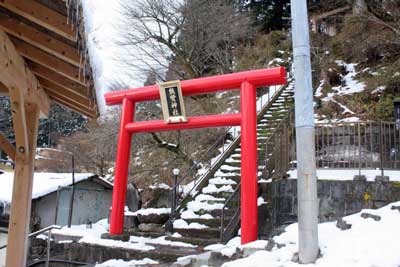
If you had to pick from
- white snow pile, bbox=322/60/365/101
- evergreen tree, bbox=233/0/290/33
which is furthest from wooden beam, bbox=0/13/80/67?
evergreen tree, bbox=233/0/290/33

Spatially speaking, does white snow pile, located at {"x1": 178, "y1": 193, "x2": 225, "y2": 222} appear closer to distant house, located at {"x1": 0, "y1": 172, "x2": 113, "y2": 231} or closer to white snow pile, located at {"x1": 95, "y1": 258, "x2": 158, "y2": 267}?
white snow pile, located at {"x1": 95, "y1": 258, "x2": 158, "y2": 267}

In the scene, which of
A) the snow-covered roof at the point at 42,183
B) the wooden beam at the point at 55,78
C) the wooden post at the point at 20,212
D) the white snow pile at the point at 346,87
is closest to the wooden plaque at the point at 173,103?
the wooden beam at the point at 55,78

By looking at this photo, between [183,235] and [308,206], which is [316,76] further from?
[308,206]

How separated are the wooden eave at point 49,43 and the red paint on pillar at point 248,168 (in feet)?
12.4

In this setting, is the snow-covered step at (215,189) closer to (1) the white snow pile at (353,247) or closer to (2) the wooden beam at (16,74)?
(1) the white snow pile at (353,247)

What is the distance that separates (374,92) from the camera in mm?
13211

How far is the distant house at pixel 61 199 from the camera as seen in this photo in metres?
15.0

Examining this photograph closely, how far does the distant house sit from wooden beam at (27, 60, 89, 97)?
1065 cm

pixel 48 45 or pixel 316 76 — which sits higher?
pixel 316 76

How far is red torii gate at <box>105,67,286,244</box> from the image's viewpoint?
7.95m

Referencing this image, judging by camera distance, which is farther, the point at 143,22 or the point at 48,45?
the point at 143,22

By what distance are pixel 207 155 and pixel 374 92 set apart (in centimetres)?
581

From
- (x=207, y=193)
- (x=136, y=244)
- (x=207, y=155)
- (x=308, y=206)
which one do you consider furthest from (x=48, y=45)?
(x=207, y=155)

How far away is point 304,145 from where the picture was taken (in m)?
4.89
